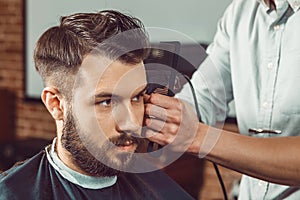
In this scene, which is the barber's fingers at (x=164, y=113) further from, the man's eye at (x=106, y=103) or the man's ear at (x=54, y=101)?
the man's ear at (x=54, y=101)

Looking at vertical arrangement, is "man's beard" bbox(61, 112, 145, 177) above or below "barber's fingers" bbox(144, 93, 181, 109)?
below

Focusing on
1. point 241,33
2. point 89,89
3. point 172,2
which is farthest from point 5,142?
point 89,89

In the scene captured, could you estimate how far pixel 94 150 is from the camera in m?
1.14

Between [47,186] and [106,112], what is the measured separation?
0.80 ft

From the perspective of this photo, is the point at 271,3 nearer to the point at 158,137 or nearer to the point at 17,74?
the point at 158,137

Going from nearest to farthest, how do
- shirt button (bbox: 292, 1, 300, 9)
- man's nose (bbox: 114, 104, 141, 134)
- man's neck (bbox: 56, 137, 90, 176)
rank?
man's nose (bbox: 114, 104, 141, 134) < man's neck (bbox: 56, 137, 90, 176) < shirt button (bbox: 292, 1, 300, 9)

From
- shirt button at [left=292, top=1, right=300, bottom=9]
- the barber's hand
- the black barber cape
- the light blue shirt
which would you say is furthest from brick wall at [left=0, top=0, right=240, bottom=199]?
the barber's hand

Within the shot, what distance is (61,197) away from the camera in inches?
47.7

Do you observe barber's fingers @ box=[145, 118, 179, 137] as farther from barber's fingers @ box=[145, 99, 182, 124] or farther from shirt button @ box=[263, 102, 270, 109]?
shirt button @ box=[263, 102, 270, 109]

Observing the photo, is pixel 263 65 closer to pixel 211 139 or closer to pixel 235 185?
pixel 211 139

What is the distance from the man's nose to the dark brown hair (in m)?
0.10

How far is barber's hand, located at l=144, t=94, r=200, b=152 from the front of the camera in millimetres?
1104

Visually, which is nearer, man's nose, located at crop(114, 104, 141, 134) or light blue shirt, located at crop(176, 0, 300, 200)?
man's nose, located at crop(114, 104, 141, 134)

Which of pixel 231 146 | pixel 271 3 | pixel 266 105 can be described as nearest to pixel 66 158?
pixel 231 146
